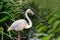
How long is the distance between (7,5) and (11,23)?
0.23 metres

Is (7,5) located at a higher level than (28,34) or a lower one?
lower

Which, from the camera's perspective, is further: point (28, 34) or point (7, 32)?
point (28, 34)

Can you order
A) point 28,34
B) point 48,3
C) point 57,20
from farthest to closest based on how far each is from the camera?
point 28,34, point 48,3, point 57,20

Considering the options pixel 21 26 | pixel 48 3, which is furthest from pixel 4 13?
pixel 48 3

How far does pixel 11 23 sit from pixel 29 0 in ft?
5.40

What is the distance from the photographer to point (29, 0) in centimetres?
444

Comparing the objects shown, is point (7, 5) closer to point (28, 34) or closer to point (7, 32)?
point (7, 32)

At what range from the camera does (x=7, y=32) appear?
8.87ft

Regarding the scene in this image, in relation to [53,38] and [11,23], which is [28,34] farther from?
[53,38]

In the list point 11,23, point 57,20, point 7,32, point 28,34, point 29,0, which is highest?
point 29,0

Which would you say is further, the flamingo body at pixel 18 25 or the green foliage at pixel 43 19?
the flamingo body at pixel 18 25

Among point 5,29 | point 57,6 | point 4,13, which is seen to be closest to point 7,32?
point 5,29

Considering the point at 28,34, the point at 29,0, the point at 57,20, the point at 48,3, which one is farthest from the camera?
the point at 29,0

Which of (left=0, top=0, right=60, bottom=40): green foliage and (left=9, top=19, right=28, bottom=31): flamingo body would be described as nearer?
(left=0, top=0, right=60, bottom=40): green foliage
